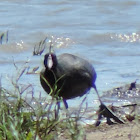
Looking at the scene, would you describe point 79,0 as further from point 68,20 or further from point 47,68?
point 47,68

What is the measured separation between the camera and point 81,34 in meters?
10.2

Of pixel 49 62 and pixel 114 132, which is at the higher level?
pixel 49 62

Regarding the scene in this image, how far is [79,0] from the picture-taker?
12.8 meters

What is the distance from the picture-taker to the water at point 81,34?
794 centimetres

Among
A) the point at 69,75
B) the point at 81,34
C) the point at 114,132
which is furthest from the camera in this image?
the point at 81,34

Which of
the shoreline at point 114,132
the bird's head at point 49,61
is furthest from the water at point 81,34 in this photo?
the shoreline at point 114,132

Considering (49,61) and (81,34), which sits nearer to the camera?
(49,61)

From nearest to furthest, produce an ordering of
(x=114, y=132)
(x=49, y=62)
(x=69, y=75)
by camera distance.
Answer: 1. (x=114, y=132)
2. (x=49, y=62)
3. (x=69, y=75)

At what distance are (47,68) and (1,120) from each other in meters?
1.59

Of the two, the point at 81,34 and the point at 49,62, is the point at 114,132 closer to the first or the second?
the point at 49,62

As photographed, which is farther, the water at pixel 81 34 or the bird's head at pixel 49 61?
the water at pixel 81 34

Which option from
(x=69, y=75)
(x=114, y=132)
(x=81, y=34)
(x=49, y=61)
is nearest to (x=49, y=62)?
(x=49, y=61)

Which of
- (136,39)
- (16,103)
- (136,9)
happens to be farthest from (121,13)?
(16,103)

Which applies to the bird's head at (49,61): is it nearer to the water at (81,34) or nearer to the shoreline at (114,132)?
the shoreline at (114,132)
